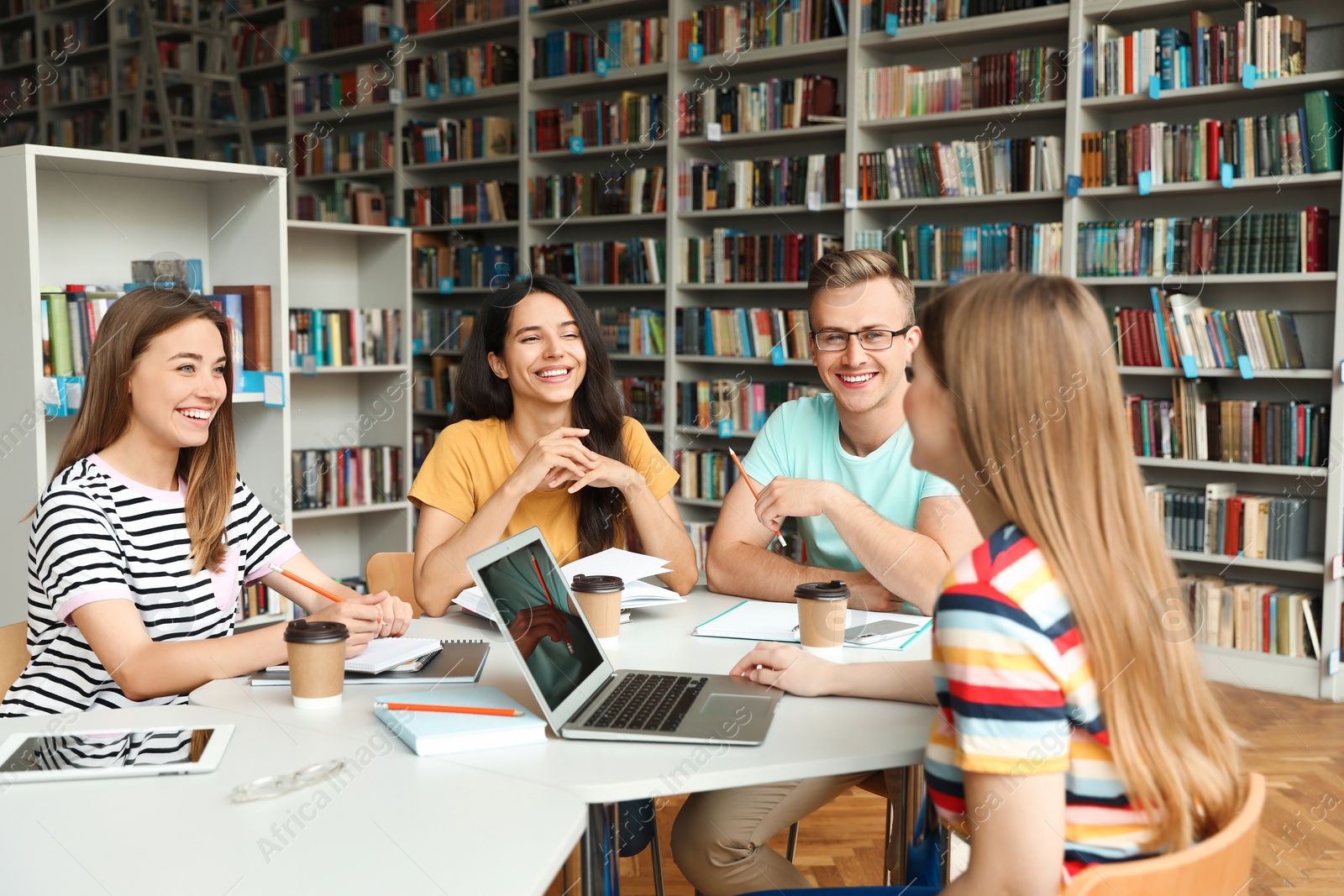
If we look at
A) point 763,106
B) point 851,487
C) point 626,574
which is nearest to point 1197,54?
point 763,106

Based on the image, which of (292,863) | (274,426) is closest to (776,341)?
(274,426)

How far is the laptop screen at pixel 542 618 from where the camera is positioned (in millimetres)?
1217

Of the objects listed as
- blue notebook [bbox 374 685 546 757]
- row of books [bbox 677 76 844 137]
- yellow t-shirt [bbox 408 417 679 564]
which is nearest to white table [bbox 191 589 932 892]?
blue notebook [bbox 374 685 546 757]

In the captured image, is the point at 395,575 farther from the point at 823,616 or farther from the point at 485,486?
the point at 823,616

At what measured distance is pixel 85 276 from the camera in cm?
320

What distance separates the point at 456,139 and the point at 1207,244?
3686mm

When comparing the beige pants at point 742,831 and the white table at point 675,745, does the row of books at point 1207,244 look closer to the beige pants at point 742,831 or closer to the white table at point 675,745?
the white table at point 675,745

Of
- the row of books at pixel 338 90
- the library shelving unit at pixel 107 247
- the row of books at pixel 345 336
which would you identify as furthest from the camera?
the row of books at pixel 338 90

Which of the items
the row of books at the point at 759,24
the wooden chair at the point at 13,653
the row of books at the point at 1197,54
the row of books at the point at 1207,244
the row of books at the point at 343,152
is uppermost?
the row of books at the point at 759,24

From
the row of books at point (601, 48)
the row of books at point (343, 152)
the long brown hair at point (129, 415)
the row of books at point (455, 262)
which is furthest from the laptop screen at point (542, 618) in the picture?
the row of books at point (343, 152)

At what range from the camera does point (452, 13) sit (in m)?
5.74

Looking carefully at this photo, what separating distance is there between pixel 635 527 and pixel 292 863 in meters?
1.24

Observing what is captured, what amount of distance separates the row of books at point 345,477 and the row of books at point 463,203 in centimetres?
167

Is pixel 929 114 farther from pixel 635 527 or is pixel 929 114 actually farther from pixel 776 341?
pixel 635 527
